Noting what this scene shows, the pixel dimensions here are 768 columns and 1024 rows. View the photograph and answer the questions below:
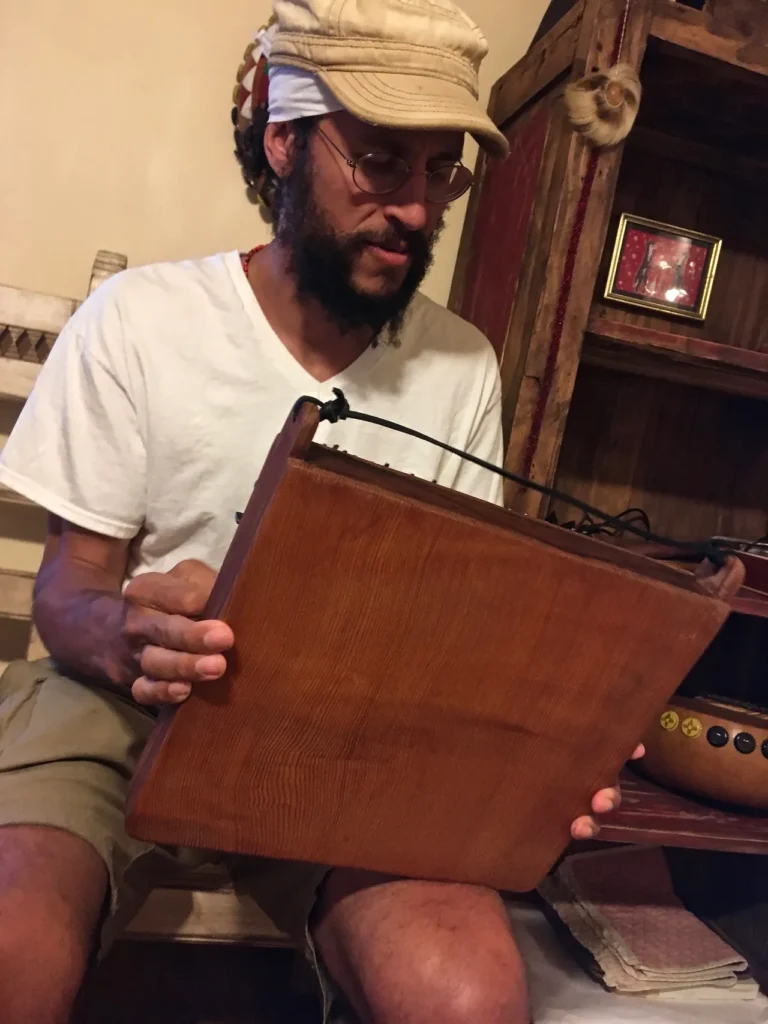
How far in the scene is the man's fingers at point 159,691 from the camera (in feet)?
1.89

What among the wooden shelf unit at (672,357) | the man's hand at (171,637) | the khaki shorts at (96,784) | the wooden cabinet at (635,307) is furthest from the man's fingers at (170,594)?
the wooden shelf unit at (672,357)

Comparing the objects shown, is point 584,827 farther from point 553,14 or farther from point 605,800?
point 553,14

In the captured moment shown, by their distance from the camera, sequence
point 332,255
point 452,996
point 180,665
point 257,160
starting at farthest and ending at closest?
point 257,160 < point 332,255 < point 452,996 < point 180,665

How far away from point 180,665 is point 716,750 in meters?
0.72

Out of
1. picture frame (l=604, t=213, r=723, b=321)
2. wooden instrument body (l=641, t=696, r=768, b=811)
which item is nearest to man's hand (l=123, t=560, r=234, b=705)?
wooden instrument body (l=641, t=696, r=768, b=811)

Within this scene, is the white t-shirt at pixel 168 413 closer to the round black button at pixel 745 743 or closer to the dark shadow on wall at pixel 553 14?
the round black button at pixel 745 743

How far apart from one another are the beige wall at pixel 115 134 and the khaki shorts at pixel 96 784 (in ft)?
2.11

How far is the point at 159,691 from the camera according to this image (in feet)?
1.94

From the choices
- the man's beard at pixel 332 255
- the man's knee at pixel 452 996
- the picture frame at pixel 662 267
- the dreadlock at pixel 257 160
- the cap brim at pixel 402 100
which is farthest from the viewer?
the picture frame at pixel 662 267

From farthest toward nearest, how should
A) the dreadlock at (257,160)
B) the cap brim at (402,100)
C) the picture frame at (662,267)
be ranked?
the picture frame at (662,267), the dreadlock at (257,160), the cap brim at (402,100)

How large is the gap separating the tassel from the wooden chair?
632 millimetres

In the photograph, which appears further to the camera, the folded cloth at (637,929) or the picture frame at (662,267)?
the picture frame at (662,267)

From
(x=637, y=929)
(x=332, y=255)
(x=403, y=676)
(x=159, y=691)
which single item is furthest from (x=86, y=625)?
(x=637, y=929)

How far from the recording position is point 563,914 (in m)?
1.10
